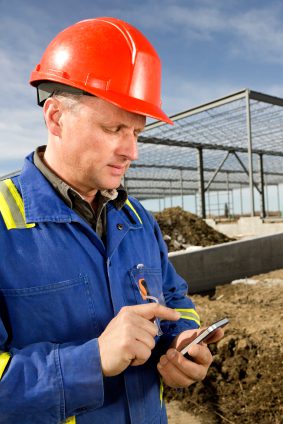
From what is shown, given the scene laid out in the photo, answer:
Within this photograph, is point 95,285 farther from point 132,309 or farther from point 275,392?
point 275,392

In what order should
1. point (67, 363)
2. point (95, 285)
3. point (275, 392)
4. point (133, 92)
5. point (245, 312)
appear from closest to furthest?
1. point (67, 363)
2. point (95, 285)
3. point (133, 92)
4. point (275, 392)
5. point (245, 312)

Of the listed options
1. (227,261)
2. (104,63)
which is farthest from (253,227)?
(104,63)

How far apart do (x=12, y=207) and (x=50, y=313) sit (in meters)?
0.36

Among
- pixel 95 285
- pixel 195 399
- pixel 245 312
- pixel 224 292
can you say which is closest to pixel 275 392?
pixel 195 399

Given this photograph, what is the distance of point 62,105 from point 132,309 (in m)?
0.71

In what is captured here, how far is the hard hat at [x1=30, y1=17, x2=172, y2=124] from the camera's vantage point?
133cm

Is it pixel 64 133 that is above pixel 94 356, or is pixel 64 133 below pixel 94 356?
above

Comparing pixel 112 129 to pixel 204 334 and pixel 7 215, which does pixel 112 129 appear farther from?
pixel 204 334

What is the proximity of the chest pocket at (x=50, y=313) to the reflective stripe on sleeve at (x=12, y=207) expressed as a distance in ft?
0.66

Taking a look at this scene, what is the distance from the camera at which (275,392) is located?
9.77ft

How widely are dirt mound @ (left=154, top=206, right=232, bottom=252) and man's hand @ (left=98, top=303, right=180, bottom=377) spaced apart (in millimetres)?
8852

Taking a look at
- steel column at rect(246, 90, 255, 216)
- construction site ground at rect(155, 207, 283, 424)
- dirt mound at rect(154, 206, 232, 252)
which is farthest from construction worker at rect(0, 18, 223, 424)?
steel column at rect(246, 90, 255, 216)

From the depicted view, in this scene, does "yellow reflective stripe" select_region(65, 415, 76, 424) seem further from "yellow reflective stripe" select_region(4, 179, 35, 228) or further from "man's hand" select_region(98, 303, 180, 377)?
"yellow reflective stripe" select_region(4, 179, 35, 228)

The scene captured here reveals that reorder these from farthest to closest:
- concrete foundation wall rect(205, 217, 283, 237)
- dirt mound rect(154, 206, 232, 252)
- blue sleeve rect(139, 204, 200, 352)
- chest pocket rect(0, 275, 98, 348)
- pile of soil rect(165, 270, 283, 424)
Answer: concrete foundation wall rect(205, 217, 283, 237), dirt mound rect(154, 206, 232, 252), pile of soil rect(165, 270, 283, 424), blue sleeve rect(139, 204, 200, 352), chest pocket rect(0, 275, 98, 348)
